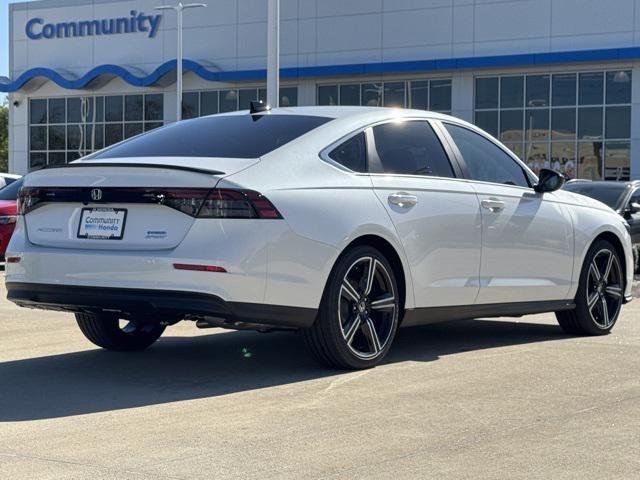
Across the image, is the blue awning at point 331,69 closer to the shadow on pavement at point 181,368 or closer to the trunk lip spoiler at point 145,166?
the shadow on pavement at point 181,368

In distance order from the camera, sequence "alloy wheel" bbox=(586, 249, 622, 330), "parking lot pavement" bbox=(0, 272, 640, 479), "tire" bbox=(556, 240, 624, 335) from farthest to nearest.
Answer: "alloy wheel" bbox=(586, 249, 622, 330) < "tire" bbox=(556, 240, 624, 335) < "parking lot pavement" bbox=(0, 272, 640, 479)

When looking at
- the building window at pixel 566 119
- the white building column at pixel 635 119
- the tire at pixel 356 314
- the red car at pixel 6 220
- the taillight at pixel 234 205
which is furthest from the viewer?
the building window at pixel 566 119

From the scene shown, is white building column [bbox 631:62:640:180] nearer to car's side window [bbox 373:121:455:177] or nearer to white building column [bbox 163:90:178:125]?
white building column [bbox 163:90:178:125]

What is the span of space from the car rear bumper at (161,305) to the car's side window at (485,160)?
209 cm

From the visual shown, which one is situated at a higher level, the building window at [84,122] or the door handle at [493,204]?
the building window at [84,122]

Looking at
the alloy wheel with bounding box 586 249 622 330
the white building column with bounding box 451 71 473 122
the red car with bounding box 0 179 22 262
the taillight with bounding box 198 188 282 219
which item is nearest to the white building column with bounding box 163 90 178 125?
the white building column with bounding box 451 71 473 122

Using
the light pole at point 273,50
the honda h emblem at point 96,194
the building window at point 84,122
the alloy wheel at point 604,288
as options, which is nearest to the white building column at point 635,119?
the light pole at point 273,50

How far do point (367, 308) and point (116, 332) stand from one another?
1909mm

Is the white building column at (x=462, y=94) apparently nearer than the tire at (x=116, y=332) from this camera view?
No

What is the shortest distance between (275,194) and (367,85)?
128 ft

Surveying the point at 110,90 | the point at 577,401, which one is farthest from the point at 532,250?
the point at 110,90

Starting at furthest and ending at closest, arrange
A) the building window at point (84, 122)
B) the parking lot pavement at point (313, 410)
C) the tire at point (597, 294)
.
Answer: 1. the building window at point (84, 122)
2. the tire at point (597, 294)
3. the parking lot pavement at point (313, 410)

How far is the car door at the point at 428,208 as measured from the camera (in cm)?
744

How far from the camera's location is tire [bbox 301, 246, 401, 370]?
691 centimetres
